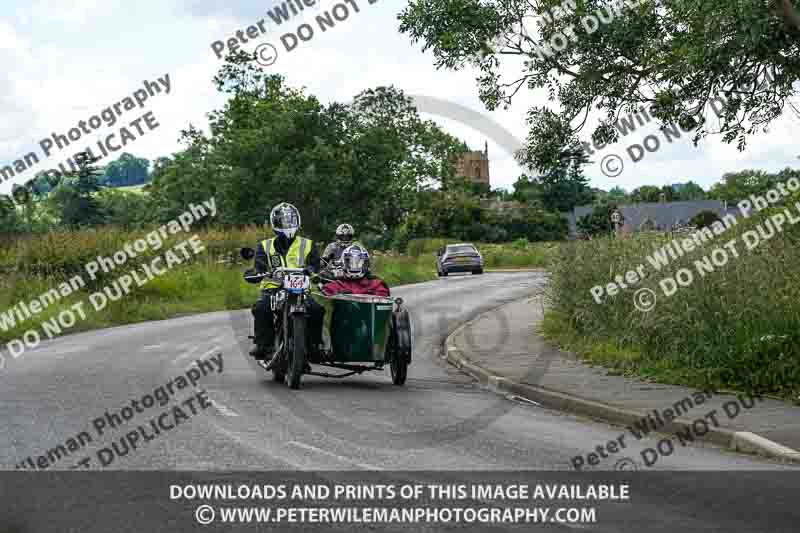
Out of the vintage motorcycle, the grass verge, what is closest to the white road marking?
the vintage motorcycle

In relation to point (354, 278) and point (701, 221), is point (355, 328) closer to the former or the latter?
point (354, 278)

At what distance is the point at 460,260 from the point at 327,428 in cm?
4118

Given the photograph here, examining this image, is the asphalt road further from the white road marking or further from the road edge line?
A: the road edge line

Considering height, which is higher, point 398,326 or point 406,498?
point 398,326

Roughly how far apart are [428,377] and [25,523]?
9.28 m

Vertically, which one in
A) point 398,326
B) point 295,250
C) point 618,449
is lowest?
point 618,449

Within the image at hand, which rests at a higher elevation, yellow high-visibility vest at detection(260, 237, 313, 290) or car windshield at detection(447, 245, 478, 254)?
car windshield at detection(447, 245, 478, 254)

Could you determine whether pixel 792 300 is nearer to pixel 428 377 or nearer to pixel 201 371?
pixel 428 377

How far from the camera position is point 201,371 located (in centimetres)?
1556

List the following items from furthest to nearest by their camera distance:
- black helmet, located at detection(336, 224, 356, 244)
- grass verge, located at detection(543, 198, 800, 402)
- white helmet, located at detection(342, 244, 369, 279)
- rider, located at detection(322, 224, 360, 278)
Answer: black helmet, located at detection(336, 224, 356, 244)
rider, located at detection(322, 224, 360, 278)
white helmet, located at detection(342, 244, 369, 279)
grass verge, located at detection(543, 198, 800, 402)

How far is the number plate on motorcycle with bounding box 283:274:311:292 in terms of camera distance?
43.0 ft

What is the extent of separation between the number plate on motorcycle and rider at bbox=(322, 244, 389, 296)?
805mm

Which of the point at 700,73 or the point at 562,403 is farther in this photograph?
the point at 700,73

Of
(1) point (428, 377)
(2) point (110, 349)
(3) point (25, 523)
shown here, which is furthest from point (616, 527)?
(2) point (110, 349)
